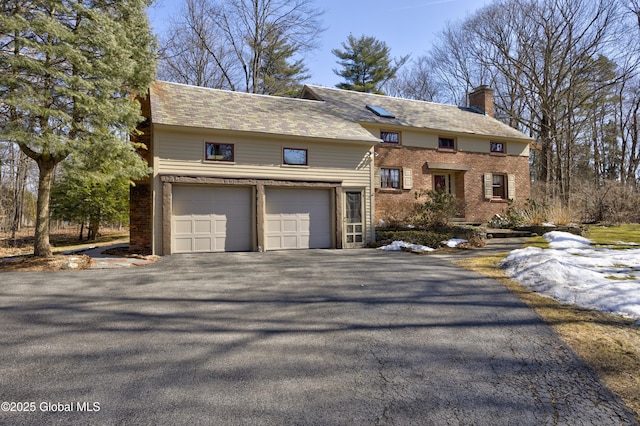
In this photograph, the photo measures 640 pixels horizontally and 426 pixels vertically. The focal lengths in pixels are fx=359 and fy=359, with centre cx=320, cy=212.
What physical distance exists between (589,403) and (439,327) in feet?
5.44

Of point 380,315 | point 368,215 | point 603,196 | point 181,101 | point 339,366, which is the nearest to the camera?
point 339,366

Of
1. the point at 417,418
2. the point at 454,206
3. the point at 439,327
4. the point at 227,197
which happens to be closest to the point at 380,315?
the point at 439,327

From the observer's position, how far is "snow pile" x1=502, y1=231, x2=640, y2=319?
15.7ft

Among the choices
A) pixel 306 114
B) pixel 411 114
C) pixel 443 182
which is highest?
pixel 411 114

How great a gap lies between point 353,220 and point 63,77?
31.3 feet

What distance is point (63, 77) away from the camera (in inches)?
320

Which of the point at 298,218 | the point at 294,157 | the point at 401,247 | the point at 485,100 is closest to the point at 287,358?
the point at 401,247

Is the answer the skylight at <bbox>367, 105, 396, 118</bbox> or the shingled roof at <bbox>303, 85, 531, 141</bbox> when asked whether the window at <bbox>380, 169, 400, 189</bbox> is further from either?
the skylight at <bbox>367, 105, 396, 118</bbox>

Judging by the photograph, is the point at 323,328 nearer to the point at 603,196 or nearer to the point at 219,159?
the point at 219,159

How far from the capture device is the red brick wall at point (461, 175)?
53.3 ft

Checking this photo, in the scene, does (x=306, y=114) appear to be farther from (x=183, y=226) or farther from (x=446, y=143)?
(x=446, y=143)

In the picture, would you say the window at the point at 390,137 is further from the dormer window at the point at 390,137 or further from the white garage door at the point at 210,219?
→ the white garage door at the point at 210,219

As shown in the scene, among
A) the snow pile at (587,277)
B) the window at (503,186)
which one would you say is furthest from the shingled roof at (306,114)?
the snow pile at (587,277)

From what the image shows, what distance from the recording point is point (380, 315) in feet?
15.4
